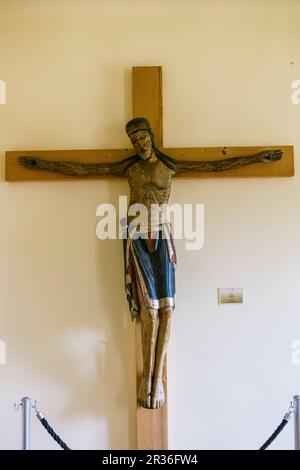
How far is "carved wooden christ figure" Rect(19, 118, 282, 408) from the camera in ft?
4.58

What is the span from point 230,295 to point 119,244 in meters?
0.55

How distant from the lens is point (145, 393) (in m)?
1.40

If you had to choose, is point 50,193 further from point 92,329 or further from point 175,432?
→ point 175,432

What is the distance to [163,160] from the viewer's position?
4.94 ft

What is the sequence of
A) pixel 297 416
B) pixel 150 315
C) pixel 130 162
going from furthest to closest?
pixel 130 162
pixel 150 315
pixel 297 416

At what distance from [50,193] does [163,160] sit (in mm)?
538

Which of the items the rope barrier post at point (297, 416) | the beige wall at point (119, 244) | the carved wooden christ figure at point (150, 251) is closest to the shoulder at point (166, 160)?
the carved wooden christ figure at point (150, 251)

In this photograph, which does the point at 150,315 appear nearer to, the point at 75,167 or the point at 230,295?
the point at 230,295

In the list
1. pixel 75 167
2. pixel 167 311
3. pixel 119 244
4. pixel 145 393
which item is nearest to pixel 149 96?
pixel 75 167

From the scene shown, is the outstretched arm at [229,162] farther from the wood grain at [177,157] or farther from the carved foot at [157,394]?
the carved foot at [157,394]

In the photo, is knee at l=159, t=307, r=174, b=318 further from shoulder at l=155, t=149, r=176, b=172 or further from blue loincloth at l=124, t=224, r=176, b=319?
shoulder at l=155, t=149, r=176, b=172

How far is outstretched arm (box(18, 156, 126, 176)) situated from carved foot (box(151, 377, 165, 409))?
0.88 m

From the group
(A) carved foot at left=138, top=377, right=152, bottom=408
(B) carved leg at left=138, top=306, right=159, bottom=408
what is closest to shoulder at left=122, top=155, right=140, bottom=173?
(B) carved leg at left=138, top=306, right=159, bottom=408

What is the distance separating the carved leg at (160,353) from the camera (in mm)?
1392
